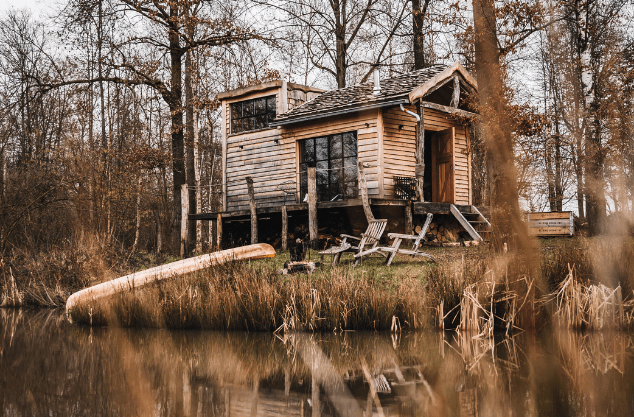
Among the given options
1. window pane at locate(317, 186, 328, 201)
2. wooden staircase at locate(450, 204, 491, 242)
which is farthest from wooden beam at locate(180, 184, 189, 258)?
wooden staircase at locate(450, 204, 491, 242)

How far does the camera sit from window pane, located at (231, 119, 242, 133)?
58.1ft

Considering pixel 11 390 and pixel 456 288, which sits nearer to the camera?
pixel 11 390

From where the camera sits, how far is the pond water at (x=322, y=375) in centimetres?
403

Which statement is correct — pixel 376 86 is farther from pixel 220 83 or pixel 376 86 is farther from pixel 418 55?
pixel 220 83

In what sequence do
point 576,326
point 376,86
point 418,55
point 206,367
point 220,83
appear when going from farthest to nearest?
point 220,83
point 418,55
point 376,86
point 576,326
point 206,367

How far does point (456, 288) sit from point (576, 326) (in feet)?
4.29

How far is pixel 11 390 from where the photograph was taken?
480 centimetres

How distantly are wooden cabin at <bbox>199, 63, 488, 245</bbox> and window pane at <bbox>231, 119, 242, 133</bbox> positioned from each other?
0.03 metres

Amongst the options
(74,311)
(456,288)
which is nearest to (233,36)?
(74,311)

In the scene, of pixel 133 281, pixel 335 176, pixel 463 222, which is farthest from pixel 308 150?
pixel 133 281

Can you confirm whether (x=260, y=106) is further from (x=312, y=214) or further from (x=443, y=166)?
(x=443, y=166)

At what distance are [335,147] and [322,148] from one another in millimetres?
451

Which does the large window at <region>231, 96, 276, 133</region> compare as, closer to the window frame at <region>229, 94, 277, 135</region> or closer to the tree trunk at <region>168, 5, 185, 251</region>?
the window frame at <region>229, 94, 277, 135</region>

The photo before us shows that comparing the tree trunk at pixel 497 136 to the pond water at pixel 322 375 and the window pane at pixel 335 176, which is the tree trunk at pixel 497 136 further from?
the window pane at pixel 335 176
